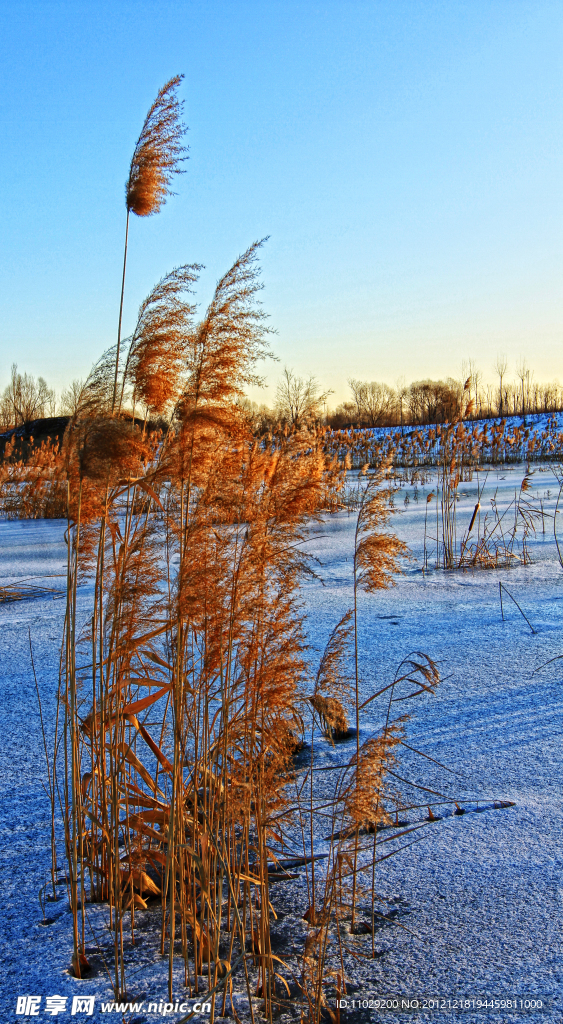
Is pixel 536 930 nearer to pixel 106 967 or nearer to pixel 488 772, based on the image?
pixel 488 772

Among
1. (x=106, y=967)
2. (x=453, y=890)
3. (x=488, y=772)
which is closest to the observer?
(x=106, y=967)

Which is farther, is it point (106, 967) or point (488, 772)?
point (488, 772)

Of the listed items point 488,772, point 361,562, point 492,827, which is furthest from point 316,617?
point 361,562

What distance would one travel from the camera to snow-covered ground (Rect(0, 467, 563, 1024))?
4.04 feet

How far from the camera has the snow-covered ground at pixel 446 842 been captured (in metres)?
1.23

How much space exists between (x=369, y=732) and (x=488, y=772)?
45cm

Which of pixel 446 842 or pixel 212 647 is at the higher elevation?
pixel 212 647

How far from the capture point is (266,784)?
4.56ft

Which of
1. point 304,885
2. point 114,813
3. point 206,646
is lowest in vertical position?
point 304,885

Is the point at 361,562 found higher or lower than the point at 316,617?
higher

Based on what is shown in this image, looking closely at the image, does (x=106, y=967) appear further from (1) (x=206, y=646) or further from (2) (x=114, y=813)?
(1) (x=206, y=646)

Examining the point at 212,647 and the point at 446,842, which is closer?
the point at 212,647

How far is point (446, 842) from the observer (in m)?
1.66

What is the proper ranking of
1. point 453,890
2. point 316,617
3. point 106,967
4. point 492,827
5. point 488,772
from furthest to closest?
point 316,617 → point 488,772 → point 492,827 → point 453,890 → point 106,967
